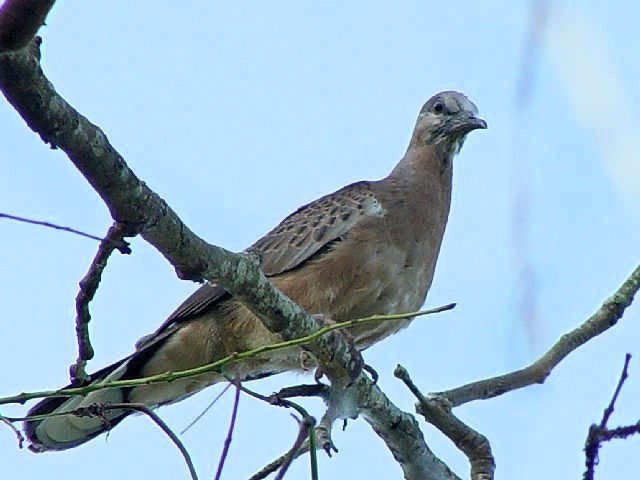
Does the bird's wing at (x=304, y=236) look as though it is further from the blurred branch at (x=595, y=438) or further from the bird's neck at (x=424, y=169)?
the blurred branch at (x=595, y=438)

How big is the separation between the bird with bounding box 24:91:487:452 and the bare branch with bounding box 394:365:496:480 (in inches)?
37.5

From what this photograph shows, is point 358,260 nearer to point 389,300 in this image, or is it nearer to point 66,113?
point 389,300

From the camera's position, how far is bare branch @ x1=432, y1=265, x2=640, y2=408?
194 inches

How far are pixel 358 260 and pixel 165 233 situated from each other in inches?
106

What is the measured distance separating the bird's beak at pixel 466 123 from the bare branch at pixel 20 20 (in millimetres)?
5218

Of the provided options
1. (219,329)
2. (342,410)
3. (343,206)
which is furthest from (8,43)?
(343,206)

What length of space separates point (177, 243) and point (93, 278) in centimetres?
32


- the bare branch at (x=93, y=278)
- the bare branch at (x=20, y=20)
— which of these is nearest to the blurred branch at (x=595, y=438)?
the bare branch at (x=93, y=278)

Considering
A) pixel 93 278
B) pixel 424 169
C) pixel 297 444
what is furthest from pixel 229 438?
pixel 424 169

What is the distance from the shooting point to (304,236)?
22.0ft

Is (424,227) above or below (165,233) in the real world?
above

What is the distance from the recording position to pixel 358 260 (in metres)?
6.31

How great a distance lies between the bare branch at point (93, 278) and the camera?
3586 millimetres

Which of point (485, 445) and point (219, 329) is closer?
point (485, 445)
